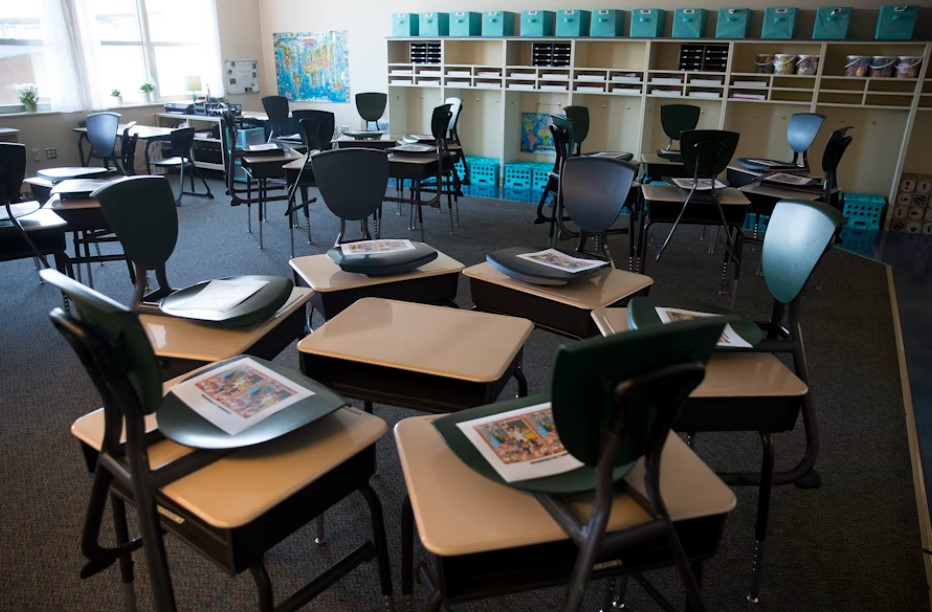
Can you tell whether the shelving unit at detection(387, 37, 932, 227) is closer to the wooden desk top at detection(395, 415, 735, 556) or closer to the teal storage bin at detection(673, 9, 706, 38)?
the teal storage bin at detection(673, 9, 706, 38)

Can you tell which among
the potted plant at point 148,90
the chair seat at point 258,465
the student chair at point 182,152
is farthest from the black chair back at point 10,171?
the potted plant at point 148,90

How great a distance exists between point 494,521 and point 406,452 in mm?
257

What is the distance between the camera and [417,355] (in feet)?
5.61

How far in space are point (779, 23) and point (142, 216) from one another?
19.2ft

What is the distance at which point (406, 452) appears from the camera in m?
1.28

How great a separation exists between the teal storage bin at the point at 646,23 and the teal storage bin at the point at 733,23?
569 millimetres

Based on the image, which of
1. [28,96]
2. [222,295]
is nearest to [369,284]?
[222,295]

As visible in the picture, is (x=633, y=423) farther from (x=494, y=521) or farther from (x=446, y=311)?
(x=446, y=311)

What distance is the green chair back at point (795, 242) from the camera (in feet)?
5.77

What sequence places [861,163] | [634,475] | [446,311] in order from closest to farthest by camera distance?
1. [634,475]
2. [446,311]
3. [861,163]

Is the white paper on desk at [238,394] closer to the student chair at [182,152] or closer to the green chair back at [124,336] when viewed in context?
the green chair back at [124,336]

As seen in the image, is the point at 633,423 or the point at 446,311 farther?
the point at 446,311

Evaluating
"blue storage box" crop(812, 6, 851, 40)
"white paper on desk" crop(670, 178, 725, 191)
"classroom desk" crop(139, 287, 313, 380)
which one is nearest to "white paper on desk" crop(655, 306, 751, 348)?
"classroom desk" crop(139, 287, 313, 380)

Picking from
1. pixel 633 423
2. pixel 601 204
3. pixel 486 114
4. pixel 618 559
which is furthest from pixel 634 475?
pixel 486 114
